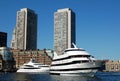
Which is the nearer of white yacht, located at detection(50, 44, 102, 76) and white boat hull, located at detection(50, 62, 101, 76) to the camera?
white boat hull, located at detection(50, 62, 101, 76)

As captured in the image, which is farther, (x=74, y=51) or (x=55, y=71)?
(x=55, y=71)

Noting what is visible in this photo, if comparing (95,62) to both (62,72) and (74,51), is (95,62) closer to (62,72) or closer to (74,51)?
(74,51)

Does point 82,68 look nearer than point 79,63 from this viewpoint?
Yes

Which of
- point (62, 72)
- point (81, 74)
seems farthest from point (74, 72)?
point (62, 72)

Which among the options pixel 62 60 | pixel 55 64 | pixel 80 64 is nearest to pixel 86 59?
pixel 80 64

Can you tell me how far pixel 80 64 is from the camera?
12694cm

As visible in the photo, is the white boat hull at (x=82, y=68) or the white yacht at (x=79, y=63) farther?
the white yacht at (x=79, y=63)

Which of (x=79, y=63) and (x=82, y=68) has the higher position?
(x=79, y=63)

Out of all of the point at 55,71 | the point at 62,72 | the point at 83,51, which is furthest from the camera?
the point at 55,71

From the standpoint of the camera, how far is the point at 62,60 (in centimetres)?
14362

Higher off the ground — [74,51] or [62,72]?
[74,51]

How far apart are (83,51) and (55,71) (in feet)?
94.4

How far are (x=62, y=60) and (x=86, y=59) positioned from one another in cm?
1907

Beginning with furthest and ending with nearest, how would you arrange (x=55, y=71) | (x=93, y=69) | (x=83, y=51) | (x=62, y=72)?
(x=55, y=71) < (x=62, y=72) < (x=83, y=51) < (x=93, y=69)
